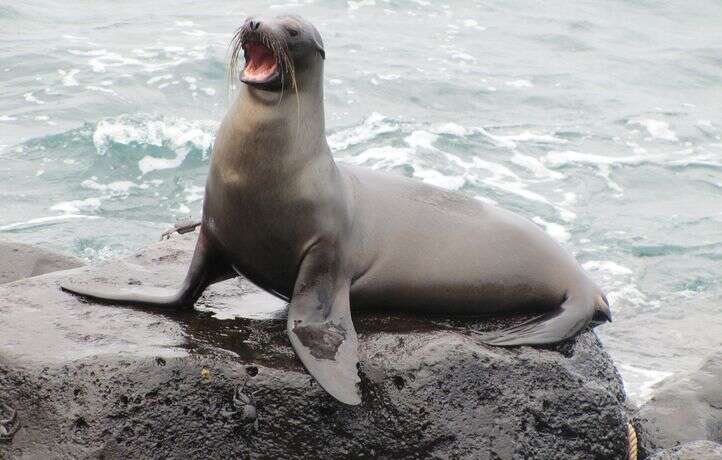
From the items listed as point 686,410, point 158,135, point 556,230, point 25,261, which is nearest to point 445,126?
point 556,230

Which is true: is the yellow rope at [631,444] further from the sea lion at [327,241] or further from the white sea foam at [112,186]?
the white sea foam at [112,186]

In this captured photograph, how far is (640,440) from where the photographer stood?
5.88 m

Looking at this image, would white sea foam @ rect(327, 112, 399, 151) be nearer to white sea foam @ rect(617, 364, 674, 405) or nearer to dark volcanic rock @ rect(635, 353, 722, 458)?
white sea foam @ rect(617, 364, 674, 405)

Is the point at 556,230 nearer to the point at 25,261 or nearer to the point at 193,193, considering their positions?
the point at 193,193

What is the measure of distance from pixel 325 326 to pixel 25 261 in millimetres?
3511

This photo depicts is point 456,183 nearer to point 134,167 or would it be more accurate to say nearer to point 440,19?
point 134,167

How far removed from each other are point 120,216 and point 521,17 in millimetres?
14569

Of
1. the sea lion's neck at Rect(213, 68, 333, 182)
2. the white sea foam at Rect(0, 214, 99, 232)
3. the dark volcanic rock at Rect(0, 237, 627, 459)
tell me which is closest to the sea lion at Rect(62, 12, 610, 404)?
the sea lion's neck at Rect(213, 68, 333, 182)

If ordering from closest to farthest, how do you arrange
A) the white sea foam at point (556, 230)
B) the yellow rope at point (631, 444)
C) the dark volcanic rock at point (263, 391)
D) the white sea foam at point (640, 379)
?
the dark volcanic rock at point (263, 391) → the yellow rope at point (631, 444) → the white sea foam at point (640, 379) → the white sea foam at point (556, 230)

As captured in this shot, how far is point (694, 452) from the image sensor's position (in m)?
5.17

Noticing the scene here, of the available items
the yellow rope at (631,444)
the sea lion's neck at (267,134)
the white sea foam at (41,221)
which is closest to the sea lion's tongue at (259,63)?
the sea lion's neck at (267,134)

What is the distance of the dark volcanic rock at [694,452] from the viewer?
512cm

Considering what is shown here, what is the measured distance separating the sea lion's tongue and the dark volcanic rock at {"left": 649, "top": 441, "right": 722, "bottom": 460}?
2.70 meters

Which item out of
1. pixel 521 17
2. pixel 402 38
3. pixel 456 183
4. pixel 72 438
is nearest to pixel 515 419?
pixel 72 438
